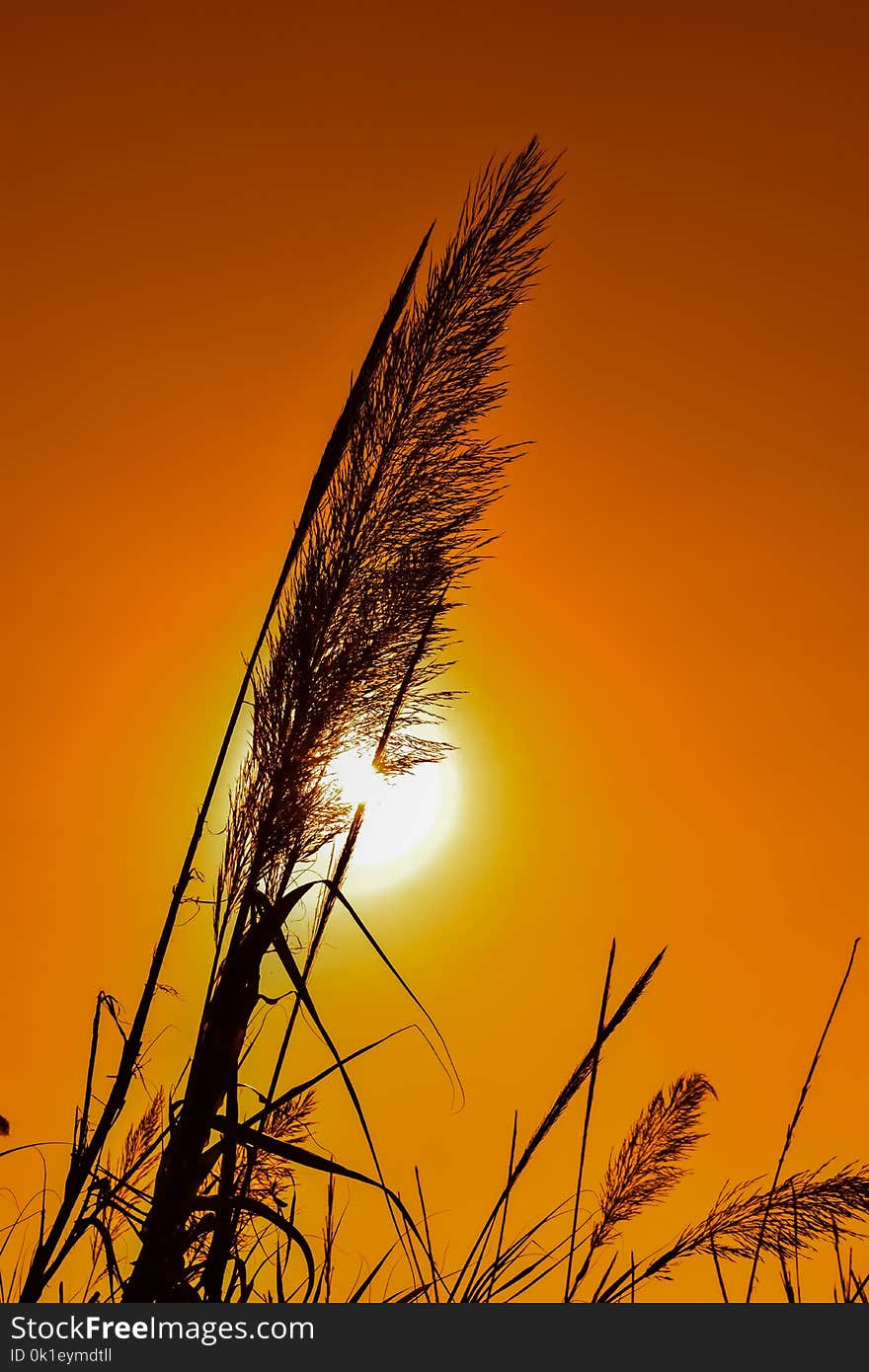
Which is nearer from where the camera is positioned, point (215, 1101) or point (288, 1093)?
point (215, 1101)

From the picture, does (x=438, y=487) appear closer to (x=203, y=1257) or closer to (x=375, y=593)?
(x=375, y=593)

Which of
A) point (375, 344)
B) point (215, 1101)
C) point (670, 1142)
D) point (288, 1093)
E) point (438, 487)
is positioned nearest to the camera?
point (215, 1101)

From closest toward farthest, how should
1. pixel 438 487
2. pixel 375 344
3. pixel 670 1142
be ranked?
pixel 375 344, pixel 438 487, pixel 670 1142

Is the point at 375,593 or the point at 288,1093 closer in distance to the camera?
the point at 288,1093

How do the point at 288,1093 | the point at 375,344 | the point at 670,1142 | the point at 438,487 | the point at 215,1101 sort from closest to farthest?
the point at 215,1101, the point at 288,1093, the point at 375,344, the point at 438,487, the point at 670,1142

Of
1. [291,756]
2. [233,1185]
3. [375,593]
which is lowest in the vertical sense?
[233,1185]

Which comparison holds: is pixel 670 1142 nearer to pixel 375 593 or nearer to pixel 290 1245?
pixel 290 1245
